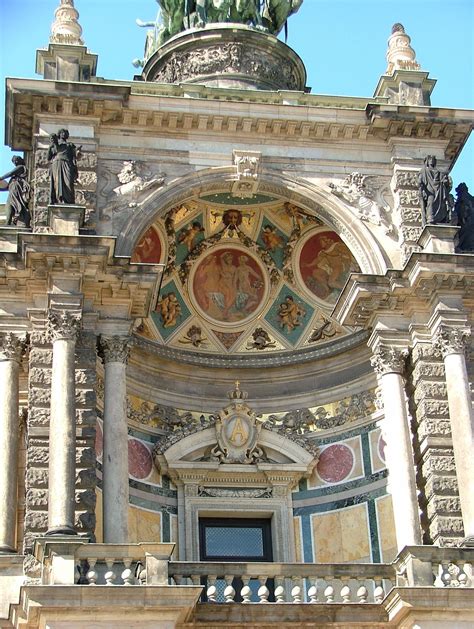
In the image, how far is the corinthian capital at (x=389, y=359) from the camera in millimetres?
20594

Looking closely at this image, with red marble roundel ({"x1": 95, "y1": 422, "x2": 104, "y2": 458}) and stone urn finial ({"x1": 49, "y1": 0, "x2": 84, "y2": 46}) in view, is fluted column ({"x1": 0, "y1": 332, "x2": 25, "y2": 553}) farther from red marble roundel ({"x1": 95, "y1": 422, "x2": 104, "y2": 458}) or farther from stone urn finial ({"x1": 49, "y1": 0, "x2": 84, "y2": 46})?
stone urn finial ({"x1": 49, "y1": 0, "x2": 84, "y2": 46})

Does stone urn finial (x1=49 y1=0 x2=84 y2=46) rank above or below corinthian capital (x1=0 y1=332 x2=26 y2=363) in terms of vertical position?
above

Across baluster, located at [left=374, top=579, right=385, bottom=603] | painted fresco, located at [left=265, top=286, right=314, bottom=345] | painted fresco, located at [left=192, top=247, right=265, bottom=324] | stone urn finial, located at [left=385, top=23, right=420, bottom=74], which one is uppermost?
stone urn finial, located at [left=385, top=23, right=420, bottom=74]

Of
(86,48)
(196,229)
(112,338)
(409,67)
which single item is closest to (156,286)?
(112,338)

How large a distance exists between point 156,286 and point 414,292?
4003mm

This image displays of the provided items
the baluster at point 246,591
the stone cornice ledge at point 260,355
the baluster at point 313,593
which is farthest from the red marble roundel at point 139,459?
the baluster at point 313,593

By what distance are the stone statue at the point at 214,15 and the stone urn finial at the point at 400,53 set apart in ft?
11.6

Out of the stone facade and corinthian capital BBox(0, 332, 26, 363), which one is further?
corinthian capital BBox(0, 332, 26, 363)

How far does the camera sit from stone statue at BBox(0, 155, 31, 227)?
21.0 m

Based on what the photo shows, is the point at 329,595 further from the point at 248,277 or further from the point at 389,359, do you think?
the point at 248,277

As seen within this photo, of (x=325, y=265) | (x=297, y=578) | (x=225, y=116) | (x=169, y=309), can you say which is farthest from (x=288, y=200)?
(x=297, y=578)

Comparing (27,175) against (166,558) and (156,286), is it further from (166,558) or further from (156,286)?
(166,558)

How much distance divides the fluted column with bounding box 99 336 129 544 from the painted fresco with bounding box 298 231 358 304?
442 cm

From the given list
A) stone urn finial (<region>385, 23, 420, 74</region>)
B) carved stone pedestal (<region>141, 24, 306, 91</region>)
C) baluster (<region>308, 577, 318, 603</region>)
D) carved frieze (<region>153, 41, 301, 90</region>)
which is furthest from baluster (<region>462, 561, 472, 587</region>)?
carved frieze (<region>153, 41, 301, 90</region>)
